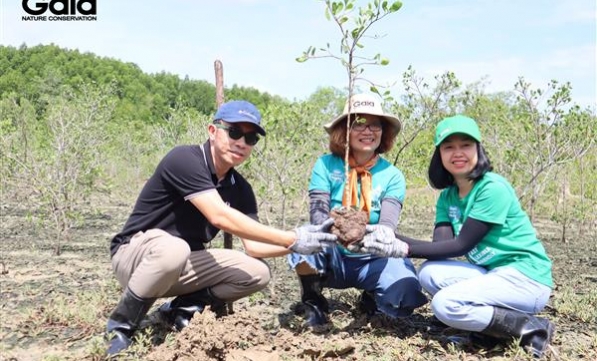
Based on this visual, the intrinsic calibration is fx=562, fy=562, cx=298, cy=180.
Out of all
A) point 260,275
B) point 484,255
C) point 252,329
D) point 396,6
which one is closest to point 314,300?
point 260,275

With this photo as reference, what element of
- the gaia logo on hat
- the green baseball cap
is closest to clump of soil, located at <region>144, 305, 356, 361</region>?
the green baseball cap

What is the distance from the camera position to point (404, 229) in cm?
862

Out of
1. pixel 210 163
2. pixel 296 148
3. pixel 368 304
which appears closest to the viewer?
pixel 210 163

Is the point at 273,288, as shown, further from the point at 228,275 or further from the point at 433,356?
the point at 433,356

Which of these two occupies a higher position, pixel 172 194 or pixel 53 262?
pixel 172 194

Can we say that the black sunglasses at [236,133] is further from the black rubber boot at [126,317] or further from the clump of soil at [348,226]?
the black rubber boot at [126,317]

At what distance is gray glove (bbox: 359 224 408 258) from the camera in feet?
9.19

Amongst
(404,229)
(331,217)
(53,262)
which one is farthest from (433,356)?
(404,229)

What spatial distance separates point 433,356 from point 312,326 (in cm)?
71

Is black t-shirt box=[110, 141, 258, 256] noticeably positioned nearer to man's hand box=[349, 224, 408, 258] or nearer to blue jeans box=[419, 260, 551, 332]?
man's hand box=[349, 224, 408, 258]

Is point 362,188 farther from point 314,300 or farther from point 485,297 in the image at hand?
point 485,297

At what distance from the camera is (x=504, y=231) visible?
111 inches

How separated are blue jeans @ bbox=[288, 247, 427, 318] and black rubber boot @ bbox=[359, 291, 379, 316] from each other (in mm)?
169

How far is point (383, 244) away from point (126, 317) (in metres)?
1.33
